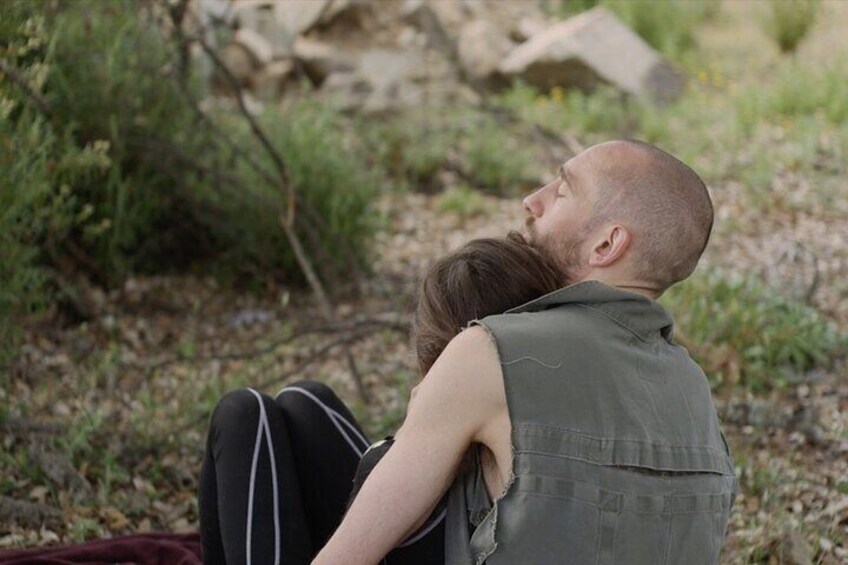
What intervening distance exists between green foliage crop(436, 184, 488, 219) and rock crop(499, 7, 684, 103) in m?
2.10

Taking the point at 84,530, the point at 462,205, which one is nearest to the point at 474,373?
the point at 84,530

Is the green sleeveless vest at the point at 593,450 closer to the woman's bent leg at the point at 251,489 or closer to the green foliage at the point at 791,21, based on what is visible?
the woman's bent leg at the point at 251,489

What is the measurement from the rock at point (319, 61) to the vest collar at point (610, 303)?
6820 millimetres

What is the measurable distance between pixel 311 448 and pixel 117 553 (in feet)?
2.48

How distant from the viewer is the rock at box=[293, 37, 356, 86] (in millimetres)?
8570

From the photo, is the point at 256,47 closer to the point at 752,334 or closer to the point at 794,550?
the point at 752,334

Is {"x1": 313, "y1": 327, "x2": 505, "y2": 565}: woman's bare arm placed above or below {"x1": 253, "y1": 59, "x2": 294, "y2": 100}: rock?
above

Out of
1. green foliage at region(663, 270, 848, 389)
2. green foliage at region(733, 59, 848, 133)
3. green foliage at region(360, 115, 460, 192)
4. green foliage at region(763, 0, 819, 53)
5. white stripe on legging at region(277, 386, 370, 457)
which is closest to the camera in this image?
white stripe on legging at region(277, 386, 370, 457)

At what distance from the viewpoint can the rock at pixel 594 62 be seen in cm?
816

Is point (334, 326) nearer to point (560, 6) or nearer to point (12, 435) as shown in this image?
point (12, 435)

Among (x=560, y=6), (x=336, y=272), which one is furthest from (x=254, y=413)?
(x=560, y=6)

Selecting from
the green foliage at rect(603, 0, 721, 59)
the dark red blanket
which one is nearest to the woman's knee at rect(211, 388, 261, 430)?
the dark red blanket

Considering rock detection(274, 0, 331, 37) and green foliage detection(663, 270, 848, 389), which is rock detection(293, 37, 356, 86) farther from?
green foliage detection(663, 270, 848, 389)

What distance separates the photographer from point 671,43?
9.04 m
